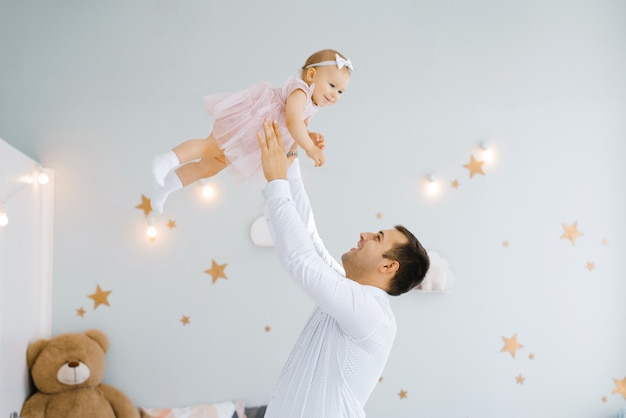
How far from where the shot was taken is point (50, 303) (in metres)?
2.75

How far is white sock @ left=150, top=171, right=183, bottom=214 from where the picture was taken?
157 centimetres

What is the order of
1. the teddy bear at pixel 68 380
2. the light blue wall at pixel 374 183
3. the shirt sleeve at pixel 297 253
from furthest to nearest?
the light blue wall at pixel 374 183 < the teddy bear at pixel 68 380 < the shirt sleeve at pixel 297 253

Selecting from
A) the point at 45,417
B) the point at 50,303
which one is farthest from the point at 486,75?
the point at 45,417

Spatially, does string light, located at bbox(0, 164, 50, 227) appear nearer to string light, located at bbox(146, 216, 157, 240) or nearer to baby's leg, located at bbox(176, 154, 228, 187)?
string light, located at bbox(146, 216, 157, 240)

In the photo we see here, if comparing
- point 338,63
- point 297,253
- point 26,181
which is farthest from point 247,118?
point 26,181

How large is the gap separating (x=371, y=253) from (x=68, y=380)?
4.89ft

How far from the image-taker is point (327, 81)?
158cm

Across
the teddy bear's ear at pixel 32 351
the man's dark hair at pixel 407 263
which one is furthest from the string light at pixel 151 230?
the man's dark hair at pixel 407 263

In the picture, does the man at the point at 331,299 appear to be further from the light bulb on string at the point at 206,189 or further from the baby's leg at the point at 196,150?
the light bulb on string at the point at 206,189

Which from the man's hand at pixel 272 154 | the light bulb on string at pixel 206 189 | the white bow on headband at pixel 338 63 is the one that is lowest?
the man's hand at pixel 272 154

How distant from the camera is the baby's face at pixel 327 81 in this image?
158cm

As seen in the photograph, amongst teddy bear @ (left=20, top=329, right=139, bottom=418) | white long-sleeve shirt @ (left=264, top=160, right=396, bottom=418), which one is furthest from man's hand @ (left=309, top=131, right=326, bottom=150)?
teddy bear @ (left=20, top=329, right=139, bottom=418)

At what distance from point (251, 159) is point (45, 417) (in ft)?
5.16

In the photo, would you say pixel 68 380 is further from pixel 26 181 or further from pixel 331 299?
pixel 331 299
